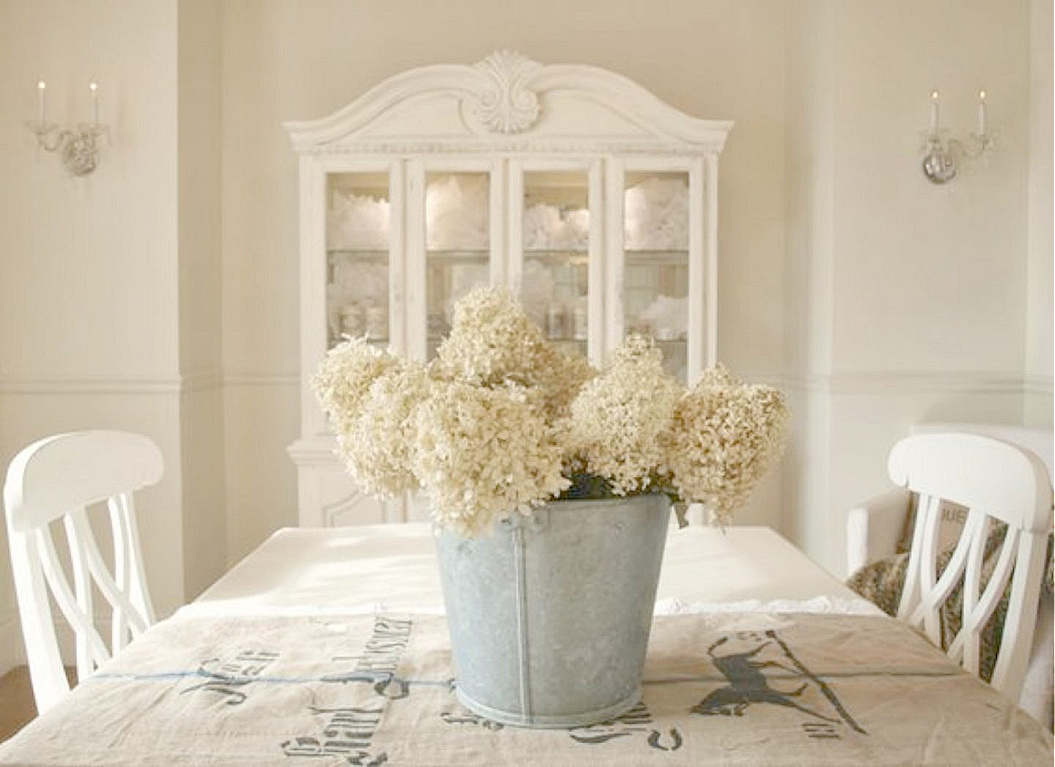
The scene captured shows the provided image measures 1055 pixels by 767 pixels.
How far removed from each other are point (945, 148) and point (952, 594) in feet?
6.32

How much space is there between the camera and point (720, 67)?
4062mm

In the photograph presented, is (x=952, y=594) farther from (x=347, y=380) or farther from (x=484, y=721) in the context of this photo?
(x=347, y=380)

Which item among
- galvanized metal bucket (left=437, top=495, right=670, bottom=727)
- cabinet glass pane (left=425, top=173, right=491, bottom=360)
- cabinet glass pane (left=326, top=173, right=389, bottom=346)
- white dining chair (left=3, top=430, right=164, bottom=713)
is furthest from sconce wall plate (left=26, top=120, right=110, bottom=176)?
galvanized metal bucket (left=437, top=495, right=670, bottom=727)

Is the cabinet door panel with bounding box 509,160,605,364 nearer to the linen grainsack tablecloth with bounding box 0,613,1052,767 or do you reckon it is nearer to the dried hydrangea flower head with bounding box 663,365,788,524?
the linen grainsack tablecloth with bounding box 0,613,1052,767

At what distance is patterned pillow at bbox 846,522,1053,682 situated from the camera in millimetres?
2027

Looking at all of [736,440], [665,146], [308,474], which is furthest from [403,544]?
[665,146]

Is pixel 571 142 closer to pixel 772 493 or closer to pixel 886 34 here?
pixel 886 34

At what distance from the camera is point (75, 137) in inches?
139

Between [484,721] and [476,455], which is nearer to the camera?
[476,455]

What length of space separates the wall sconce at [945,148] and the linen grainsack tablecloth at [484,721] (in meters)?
2.65

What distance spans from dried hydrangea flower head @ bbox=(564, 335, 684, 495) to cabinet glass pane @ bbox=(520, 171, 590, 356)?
262cm

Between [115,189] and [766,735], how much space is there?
3.14 meters

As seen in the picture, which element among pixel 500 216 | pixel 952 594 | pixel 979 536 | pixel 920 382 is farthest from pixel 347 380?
pixel 920 382

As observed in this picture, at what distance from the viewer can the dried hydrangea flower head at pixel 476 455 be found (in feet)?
3.03
